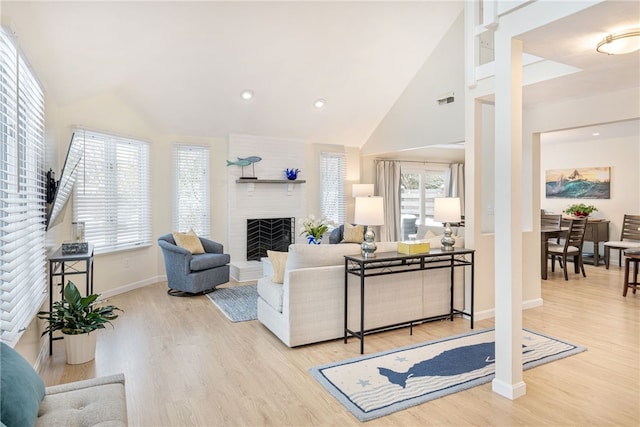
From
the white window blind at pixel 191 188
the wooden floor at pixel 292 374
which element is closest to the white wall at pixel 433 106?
the wooden floor at pixel 292 374

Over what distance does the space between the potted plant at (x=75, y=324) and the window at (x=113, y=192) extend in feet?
7.29

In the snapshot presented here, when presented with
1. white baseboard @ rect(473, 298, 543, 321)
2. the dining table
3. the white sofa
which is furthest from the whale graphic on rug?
the dining table

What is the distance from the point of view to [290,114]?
6777 millimetres

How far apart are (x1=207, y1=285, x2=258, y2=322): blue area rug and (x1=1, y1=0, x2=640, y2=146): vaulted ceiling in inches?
109

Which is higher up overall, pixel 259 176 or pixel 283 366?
pixel 259 176

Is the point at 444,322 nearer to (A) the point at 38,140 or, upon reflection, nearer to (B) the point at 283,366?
(B) the point at 283,366

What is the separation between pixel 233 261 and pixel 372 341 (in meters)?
3.74

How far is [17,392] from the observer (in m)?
1.51

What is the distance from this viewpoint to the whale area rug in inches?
104

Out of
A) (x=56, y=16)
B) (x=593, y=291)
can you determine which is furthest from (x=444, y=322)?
(x=56, y=16)

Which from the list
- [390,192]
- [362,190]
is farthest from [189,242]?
[390,192]

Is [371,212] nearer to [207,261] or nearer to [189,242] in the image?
[207,261]

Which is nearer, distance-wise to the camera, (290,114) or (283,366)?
(283,366)

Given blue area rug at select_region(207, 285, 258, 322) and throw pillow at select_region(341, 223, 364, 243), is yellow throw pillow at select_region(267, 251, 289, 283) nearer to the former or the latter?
blue area rug at select_region(207, 285, 258, 322)
